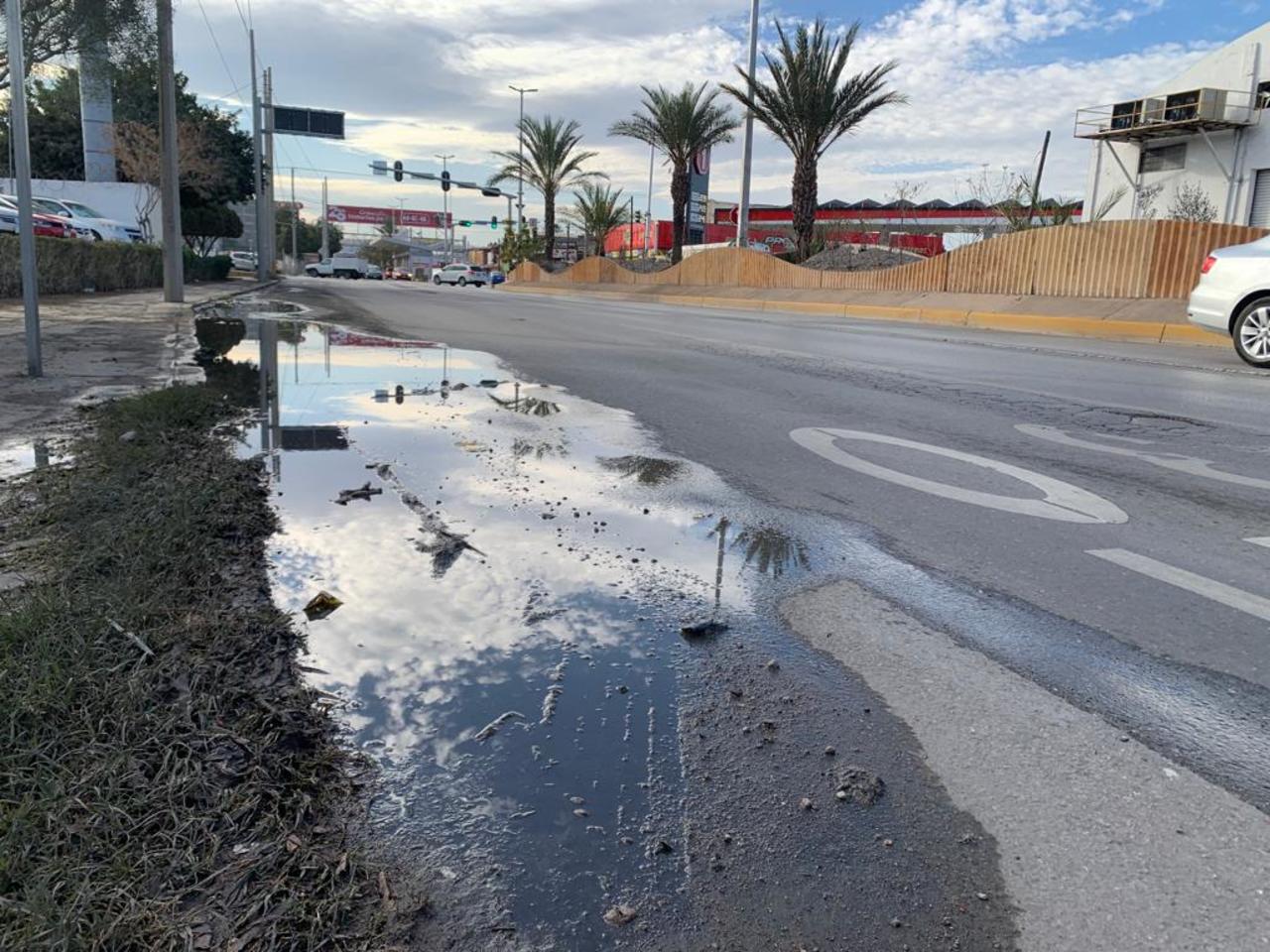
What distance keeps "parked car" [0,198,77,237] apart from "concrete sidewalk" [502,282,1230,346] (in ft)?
58.6

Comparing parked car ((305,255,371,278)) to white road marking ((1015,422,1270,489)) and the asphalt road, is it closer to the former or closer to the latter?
the asphalt road

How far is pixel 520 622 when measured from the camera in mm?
3227

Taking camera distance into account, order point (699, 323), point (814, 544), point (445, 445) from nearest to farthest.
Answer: point (814, 544)
point (445, 445)
point (699, 323)

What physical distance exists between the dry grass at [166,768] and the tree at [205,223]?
149ft

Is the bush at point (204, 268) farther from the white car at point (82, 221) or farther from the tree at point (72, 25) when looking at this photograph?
the tree at point (72, 25)

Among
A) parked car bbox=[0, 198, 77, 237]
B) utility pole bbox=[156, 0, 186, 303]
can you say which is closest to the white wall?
parked car bbox=[0, 198, 77, 237]

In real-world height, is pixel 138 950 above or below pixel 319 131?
below

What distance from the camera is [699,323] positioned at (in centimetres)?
1772

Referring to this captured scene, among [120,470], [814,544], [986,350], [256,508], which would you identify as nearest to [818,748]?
[814,544]

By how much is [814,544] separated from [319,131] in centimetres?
4883

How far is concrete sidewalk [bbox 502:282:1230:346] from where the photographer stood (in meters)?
16.2

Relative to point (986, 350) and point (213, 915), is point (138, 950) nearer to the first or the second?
point (213, 915)

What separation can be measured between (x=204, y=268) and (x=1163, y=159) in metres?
36.1

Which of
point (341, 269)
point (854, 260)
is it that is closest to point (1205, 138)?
point (854, 260)
